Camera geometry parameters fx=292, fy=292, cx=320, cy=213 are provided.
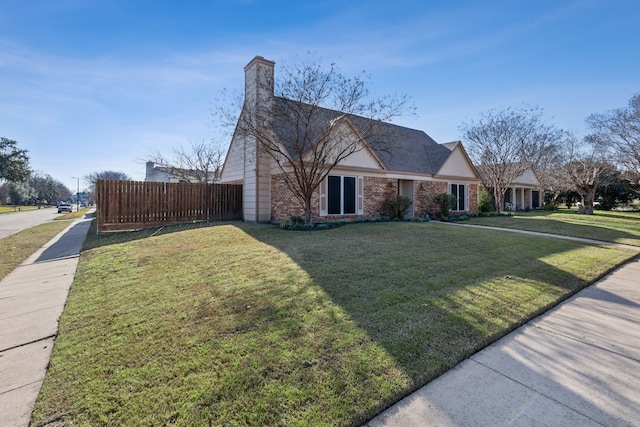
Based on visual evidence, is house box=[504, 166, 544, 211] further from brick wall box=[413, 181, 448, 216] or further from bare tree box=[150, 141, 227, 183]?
bare tree box=[150, 141, 227, 183]

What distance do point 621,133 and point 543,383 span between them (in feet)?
96.1

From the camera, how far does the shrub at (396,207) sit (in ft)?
49.1

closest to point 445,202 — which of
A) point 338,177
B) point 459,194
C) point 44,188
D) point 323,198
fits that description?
point 459,194

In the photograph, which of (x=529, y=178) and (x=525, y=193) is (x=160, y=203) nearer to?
(x=529, y=178)

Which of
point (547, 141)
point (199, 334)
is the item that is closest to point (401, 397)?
point (199, 334)

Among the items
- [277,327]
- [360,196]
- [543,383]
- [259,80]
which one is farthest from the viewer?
[360,196]

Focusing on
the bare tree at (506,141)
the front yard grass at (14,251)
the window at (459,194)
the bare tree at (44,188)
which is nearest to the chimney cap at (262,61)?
the front yard grass at (14,251)

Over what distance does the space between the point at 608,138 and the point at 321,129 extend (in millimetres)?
24919

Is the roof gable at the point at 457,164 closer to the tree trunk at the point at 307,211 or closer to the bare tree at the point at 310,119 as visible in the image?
the bare tree at the point at 310,119

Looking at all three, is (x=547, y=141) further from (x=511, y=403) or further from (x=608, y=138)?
(x=511, y=403)

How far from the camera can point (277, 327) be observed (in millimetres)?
3361

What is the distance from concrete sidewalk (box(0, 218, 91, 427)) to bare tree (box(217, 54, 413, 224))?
7209mm

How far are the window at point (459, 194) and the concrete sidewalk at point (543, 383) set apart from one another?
616 inches

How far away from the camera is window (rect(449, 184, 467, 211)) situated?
61.3 feet
